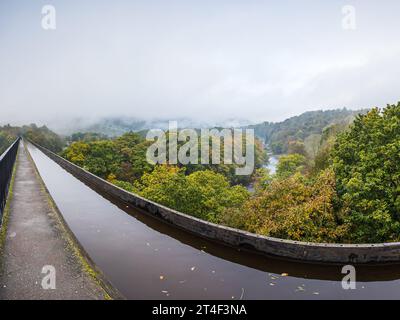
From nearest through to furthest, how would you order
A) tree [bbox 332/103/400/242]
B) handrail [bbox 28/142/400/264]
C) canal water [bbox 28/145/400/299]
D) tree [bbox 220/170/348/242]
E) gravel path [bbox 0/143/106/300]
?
gravel path [bbox 0/143/106/300] → canal water [bbox 28/145/400/299] → handrail [bbox 28/142/400/264] → tree [bbox 220/170/348/242] → tree [bbox 332/103/400/242]

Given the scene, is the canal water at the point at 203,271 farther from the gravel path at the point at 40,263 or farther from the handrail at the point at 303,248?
the gravel path at the point at 40,263

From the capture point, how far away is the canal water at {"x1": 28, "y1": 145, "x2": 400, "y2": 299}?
17.2ft

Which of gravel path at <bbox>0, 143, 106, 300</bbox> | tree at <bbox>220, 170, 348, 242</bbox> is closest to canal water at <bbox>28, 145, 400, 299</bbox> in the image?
gravel path at <bbox>0, 143, 106, 300</bbox>

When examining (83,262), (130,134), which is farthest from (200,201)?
(130,134)

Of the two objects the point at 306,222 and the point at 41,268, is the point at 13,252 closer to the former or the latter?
the point at 41,268

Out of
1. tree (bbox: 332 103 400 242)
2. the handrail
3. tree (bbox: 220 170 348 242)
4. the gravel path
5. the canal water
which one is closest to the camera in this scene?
the gravel path

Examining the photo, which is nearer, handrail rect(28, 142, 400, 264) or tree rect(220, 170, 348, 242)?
handrail rect(28, 142, 400, 264)

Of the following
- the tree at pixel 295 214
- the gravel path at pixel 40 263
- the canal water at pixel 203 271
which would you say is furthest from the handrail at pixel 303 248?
the gravel path at pixel 40 263

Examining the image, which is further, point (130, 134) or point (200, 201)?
point (130, 134)

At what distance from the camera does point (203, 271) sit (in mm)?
6031

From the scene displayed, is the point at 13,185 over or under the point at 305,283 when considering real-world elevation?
over

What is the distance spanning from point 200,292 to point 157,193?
37.5ft

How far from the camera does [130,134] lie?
5134 centimetres

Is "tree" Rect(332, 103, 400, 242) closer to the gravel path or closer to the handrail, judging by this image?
the handrail
